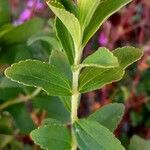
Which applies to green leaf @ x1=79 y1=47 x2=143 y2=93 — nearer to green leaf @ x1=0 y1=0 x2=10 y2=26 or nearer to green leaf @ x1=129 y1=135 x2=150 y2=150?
green leaf @ x1=129 y1=135 x2=150 y2=150

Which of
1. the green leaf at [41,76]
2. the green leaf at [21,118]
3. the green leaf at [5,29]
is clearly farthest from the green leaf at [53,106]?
the green leaf at [41,76]

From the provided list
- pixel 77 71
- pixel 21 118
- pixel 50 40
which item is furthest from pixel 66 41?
pixel 21 118

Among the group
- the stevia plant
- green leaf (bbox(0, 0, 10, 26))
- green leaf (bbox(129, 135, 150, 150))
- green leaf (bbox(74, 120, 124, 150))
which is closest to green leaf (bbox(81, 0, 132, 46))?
→ the stevia plant

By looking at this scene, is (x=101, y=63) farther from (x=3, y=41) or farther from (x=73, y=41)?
(x=3, y=41)

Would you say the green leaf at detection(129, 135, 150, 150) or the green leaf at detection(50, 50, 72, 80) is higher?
the green leaf at detection(50, 50, 72, 80)

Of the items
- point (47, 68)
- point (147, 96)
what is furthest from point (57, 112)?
point (147, 96)

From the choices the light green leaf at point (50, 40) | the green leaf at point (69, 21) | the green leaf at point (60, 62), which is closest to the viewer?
the green leaf at point (69, 21)

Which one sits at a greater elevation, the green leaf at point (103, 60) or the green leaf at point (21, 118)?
the green leaf at point (103, 60)

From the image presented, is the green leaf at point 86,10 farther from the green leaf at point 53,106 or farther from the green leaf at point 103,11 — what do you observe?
the green leaf at point 53,106
